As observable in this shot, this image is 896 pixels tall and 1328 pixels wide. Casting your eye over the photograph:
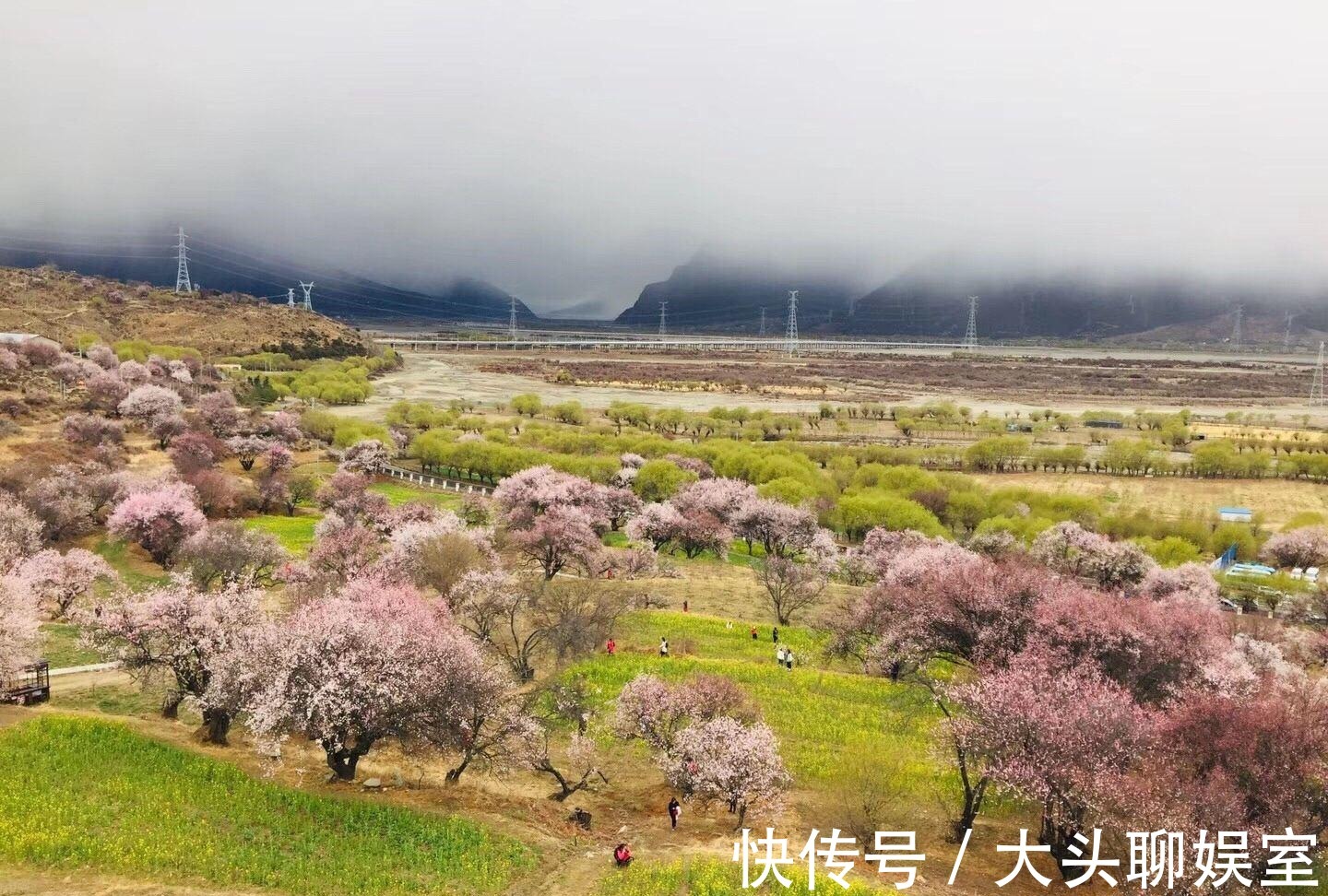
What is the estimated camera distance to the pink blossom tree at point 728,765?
888 inches

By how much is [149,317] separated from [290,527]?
392 feet

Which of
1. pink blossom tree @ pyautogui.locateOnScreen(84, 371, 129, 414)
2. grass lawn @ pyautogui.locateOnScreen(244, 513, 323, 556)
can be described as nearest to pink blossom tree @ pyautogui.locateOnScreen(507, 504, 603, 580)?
grass lawn @ pyautogui.locateOnScreen(244, 513, 323, 556)

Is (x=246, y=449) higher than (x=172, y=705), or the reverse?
(x=246, y=449)

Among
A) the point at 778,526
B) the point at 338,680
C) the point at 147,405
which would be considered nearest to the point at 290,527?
the point at 147,405

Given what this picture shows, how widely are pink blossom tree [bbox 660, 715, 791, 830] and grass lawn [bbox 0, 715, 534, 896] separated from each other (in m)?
4.94

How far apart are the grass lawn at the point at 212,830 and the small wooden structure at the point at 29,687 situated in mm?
4445

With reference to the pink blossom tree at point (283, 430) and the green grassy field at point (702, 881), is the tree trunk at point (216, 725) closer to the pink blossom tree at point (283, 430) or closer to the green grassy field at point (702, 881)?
the green grassy field at point (702, 881)

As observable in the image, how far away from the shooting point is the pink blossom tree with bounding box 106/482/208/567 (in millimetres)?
47688

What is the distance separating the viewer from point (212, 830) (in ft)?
68.1

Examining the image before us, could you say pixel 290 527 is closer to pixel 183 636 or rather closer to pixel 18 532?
pixel 18 532

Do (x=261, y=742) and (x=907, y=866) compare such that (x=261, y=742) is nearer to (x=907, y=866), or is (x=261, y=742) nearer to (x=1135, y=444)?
(x=907, y=866)

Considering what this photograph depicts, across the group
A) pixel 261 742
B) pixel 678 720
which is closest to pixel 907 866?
pixel 678 720

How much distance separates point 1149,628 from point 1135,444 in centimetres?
8465

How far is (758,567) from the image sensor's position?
52.3 meters
